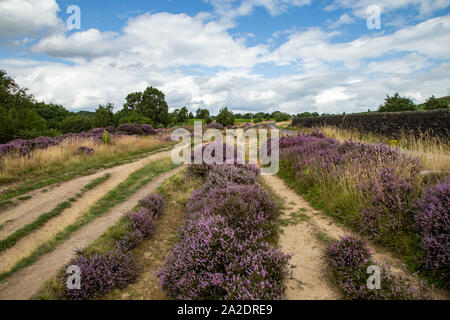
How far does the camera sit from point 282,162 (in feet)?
34.5

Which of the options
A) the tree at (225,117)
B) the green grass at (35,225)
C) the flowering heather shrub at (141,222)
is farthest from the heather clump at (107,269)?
the tree at (225,117)

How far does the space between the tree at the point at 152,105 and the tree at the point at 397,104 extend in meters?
42.2

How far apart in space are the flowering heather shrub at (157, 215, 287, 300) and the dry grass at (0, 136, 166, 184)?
10218 millimetres

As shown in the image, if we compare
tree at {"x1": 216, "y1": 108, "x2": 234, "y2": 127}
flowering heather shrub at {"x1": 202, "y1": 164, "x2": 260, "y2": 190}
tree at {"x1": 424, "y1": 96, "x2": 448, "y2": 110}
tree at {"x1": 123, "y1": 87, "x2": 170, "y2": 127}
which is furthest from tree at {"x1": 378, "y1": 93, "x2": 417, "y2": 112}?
tree at {"x1": 123, "y1": 87, "x2": 170, "y2": 127}

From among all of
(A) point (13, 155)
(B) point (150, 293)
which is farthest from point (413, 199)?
(A) point (13, 155)

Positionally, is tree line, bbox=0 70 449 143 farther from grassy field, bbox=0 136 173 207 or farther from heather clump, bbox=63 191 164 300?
heather clump, bbox=63 191 164 300

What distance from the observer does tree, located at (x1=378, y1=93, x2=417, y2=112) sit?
108 feet

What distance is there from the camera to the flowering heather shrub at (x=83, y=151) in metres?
13.6

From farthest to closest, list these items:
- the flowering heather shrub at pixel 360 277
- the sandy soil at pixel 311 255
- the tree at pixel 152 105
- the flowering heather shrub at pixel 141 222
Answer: the tree at pixel 152 105, the flowering heather shrub at pixel 141 222, the sandy soil at pixel 311 255, the flowering heather shrub at pixel 360 277

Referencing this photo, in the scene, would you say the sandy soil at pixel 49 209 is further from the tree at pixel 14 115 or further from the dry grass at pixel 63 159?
the tree at pixel 14 115

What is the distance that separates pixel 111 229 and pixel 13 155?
37.0ft

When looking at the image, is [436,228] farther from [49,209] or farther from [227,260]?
[49,209]

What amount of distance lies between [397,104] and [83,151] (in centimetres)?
4144
